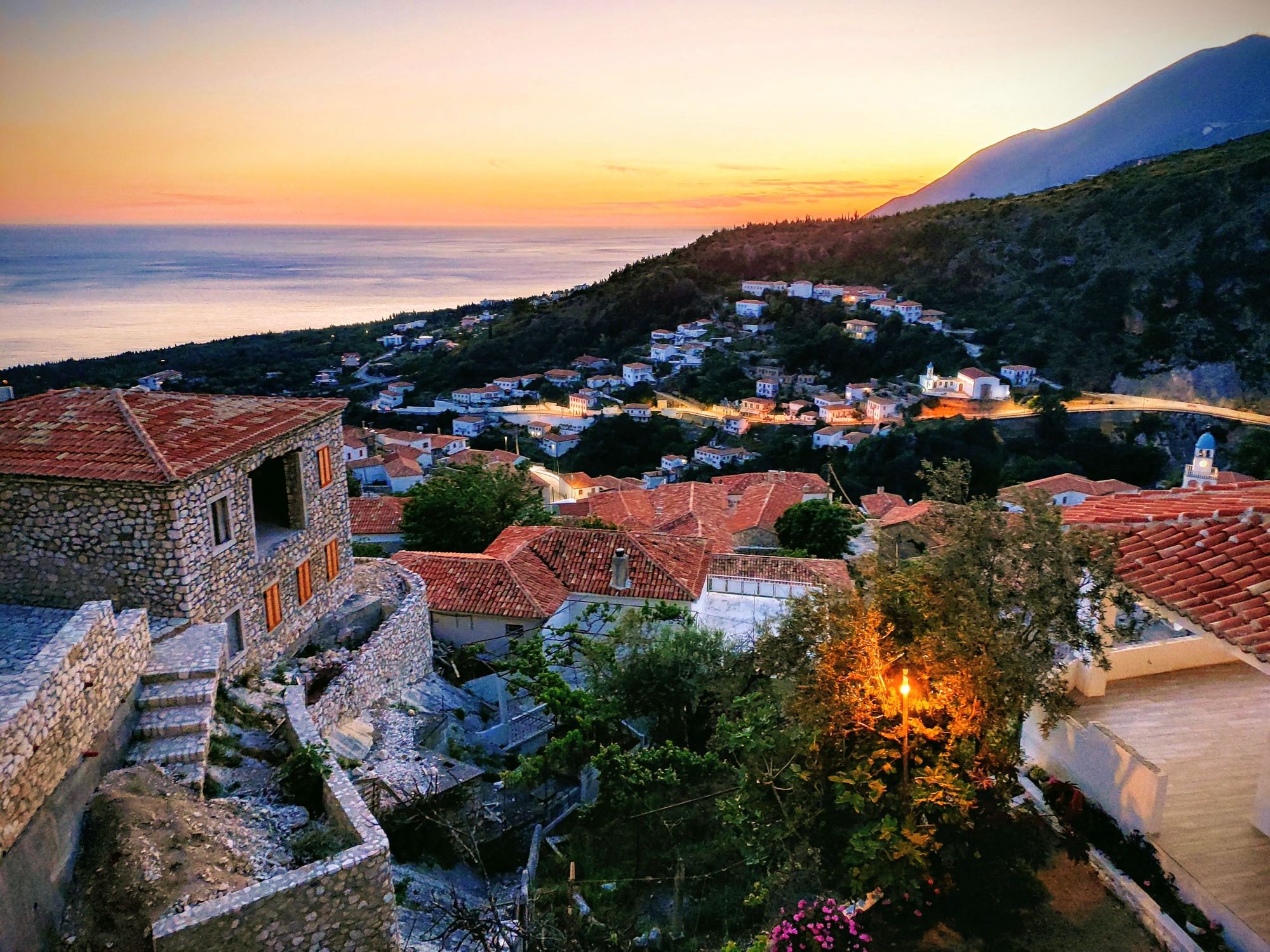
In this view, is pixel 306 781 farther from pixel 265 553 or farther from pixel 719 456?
pixel 719 456

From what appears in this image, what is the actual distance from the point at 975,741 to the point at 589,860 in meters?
5.01

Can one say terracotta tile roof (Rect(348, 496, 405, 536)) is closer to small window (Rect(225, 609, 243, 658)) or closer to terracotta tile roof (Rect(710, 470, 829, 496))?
small window (Rect(225, 609, 243, 658))

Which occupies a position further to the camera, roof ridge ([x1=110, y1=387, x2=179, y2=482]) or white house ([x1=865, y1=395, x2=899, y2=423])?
white house ([x1=865, y1=395, x2=899, y2=423])

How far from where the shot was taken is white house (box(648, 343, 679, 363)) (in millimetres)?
99875

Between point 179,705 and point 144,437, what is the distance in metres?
3.21

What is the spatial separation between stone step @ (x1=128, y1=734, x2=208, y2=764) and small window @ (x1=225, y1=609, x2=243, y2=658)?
2.57 m

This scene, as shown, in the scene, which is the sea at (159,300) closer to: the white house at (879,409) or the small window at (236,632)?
the small window at (236,632)

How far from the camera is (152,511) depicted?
8.70 m

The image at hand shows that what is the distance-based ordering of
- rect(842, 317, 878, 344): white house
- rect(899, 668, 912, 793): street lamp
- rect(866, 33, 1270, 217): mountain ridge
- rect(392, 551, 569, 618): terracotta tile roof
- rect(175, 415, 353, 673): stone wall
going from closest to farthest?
rect(899, 668, 912, 793): street lamp → rect(175, 415, 353, 673): stone wall → rect(392, 551, 569, 618): terracotta tile roof → rect(842, 317, 878, 344): white house → rect(866, 33, 1270, 217): mountain ridge

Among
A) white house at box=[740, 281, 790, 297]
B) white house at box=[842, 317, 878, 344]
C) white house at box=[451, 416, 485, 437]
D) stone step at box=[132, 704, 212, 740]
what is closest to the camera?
stone step at box=[132, 704, 212, 740]

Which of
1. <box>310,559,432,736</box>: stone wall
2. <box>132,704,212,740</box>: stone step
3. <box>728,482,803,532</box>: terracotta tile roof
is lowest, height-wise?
<box>728,482,803,532</box>: terracotta tile roof

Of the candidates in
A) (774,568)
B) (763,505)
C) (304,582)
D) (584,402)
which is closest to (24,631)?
(304,582)

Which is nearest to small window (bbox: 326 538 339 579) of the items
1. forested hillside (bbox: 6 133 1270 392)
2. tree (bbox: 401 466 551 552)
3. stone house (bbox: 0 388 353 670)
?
stone house (bbox: 0 388 353 670)

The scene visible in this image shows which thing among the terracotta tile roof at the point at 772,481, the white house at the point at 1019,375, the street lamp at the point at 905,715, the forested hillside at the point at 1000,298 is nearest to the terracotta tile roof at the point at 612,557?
the street lamp at the point at 905,715
